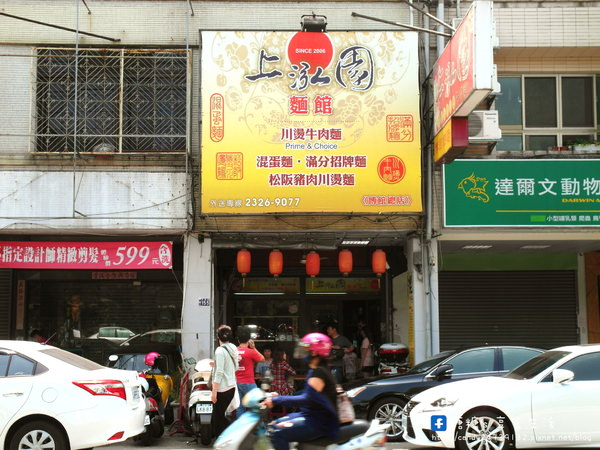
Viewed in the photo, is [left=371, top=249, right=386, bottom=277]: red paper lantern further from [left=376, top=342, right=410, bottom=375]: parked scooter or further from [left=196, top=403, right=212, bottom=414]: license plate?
[left=196, top=403, right=212, bottom=414]: license plate

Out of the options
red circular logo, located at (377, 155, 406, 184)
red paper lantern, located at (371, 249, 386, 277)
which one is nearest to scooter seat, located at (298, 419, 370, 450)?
red circular logo, located at (377, 155, 406, 184)

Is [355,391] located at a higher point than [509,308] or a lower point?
lower

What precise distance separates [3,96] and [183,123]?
375cm

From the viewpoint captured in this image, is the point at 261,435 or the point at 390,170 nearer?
the point at 261,435

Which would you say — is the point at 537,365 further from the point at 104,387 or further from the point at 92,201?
the point at 92,201

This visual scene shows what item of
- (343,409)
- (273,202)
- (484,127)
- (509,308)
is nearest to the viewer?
(343,409)

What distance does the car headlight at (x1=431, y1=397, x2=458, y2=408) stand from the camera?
9336 millimetres

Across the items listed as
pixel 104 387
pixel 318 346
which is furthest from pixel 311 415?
pixel 104 387

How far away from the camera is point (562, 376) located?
889 cm

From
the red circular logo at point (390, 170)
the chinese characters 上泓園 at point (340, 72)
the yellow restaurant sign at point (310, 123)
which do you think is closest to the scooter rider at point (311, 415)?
the yellow restaurant sign at point (310, 123)

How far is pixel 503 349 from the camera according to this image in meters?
11.4

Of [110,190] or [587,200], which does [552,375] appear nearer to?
Answer: [587,200]

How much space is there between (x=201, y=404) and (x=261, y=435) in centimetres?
457

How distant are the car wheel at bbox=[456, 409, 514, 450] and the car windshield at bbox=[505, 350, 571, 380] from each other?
77cm
